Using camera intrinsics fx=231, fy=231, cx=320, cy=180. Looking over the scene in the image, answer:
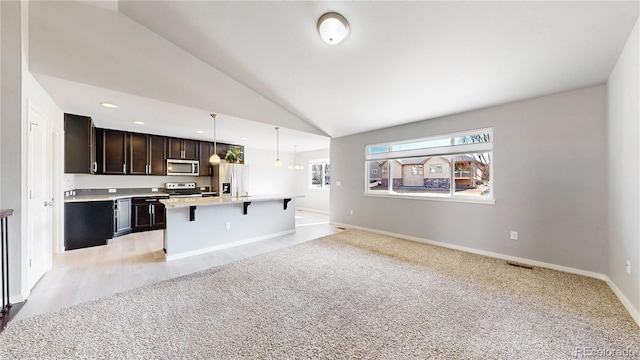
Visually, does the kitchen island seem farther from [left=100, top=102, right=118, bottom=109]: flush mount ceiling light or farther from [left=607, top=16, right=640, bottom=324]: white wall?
[left=607, top=16, right=640, bottom=324]: white wall

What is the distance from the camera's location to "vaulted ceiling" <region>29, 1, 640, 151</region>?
2248mm

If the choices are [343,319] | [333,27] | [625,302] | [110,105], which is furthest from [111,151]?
[625,302]

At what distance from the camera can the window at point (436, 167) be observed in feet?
12.6

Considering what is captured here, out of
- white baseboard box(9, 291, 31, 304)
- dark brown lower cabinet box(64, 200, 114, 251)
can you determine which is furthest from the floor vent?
dark brown lower cabinet box(64, 200, 114, 251)

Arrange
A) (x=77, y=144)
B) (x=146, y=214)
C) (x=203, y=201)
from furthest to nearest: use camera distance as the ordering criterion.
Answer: (x=146, y=214), (x=77, y=144), (x=203, y=201)

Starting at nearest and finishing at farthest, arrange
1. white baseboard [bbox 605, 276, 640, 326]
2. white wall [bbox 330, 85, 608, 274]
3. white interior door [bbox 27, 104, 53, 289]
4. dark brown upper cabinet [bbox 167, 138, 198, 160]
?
white baseboard [bbox 605, 276, 640, 326] → white interior door [bbox 27, 104, 53, 289] → white wall [bbox 330, 85, 608, 274] → dark brown upper cabinet [bbox 167, 138, 198, 160]

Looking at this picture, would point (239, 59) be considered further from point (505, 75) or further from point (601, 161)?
point (601, 161)

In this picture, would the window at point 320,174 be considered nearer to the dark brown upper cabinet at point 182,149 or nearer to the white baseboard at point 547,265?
the white baseboard at point 547,265

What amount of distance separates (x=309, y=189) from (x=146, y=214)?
4.94 meters

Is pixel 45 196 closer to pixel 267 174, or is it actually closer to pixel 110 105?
pixel 110 105

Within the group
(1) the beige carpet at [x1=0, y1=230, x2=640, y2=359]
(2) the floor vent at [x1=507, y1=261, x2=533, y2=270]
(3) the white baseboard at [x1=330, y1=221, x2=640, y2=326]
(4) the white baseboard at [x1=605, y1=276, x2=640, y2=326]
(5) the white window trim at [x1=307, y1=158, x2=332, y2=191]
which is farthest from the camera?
(5) the white window trim at [x1=307, y1=158, x2=332, y2=191]

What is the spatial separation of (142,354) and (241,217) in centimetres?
286

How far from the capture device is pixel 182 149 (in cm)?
590

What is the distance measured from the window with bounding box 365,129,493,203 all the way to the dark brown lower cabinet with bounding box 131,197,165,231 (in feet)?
16.1
